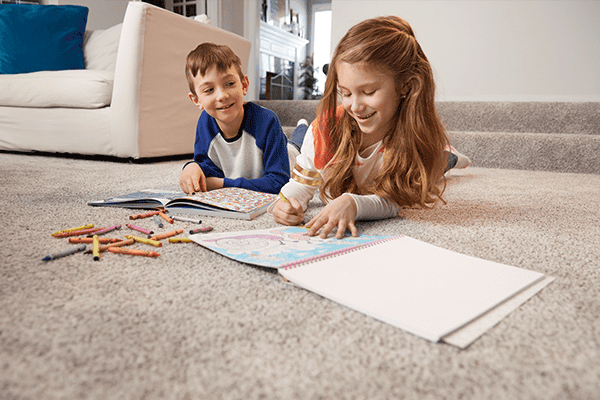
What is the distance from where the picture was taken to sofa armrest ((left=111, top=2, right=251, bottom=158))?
161cm

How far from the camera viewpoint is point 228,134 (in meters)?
1.13

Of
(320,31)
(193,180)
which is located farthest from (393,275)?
(320,31)

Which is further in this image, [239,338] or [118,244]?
[118,244]

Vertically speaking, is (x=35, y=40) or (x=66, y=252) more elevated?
(x=35, y=40)

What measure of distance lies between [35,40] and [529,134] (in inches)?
Answer: 111

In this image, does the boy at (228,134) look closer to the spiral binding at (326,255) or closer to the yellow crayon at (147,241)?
the yellow crayon at (147,241)

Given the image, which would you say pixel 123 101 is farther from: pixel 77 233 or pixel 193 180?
pixel 77 233

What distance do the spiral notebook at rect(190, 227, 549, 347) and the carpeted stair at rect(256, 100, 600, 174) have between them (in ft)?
4.99

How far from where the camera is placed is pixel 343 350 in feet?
1.10

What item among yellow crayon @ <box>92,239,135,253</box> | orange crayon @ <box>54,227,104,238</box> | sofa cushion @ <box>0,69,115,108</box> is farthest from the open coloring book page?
sofa cushion @ <box>0,69,115,108</box>

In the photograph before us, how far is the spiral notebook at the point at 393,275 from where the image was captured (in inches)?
15.0

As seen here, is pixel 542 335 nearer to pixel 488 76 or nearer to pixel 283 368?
pixel 283 368

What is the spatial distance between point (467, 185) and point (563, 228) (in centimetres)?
59

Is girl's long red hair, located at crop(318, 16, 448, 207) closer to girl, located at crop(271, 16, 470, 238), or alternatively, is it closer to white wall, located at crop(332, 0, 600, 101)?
girl, located at crop(271, 16, 470, 238)
